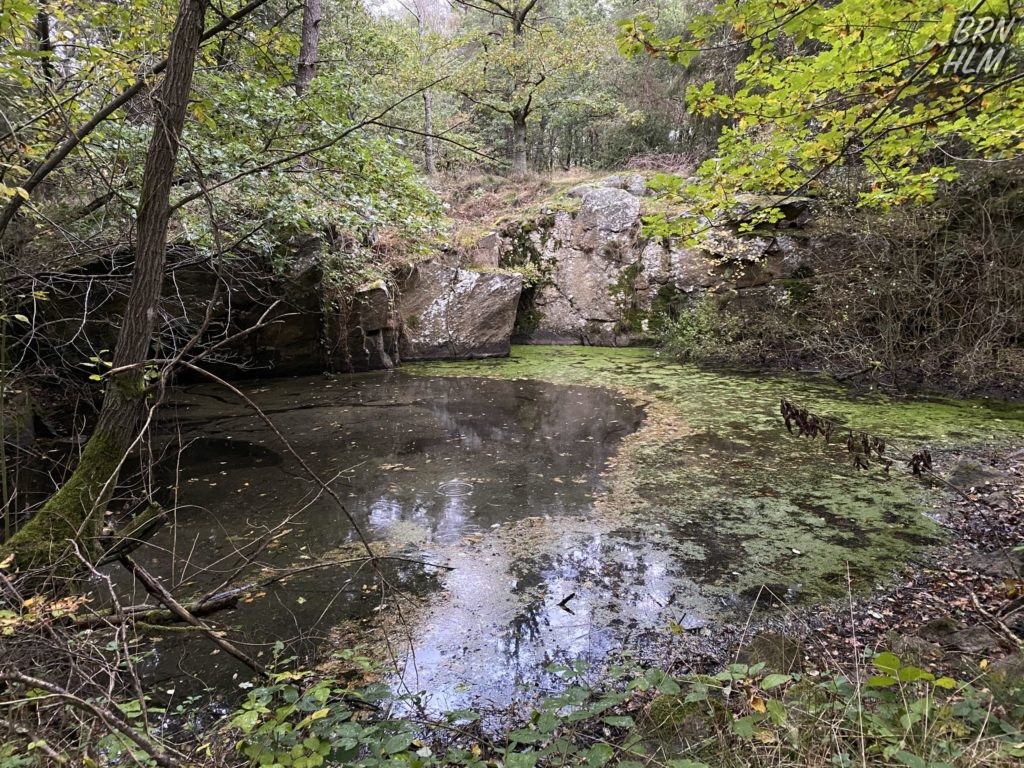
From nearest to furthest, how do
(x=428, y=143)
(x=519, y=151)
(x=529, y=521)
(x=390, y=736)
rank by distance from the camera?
1. (x=390, y=736)
2. (x=529, y=521)
3. (x=519, y=151)
4. (x=428, y=143)

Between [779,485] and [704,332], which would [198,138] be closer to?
[779,485]

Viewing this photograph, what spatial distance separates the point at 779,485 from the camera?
4.44 metres

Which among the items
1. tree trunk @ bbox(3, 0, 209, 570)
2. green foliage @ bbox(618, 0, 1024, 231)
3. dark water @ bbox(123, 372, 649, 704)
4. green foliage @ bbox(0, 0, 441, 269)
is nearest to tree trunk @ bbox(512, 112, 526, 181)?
dark water @ bbox(123, 372, 649, 704)

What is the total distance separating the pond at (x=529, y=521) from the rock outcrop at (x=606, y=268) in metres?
4.51

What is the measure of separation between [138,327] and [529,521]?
9.17ft

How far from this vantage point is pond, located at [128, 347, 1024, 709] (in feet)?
8.89

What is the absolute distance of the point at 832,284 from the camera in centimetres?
879

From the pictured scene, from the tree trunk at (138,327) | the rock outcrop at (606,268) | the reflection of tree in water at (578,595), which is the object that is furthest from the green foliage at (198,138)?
the rock outcrop at (606,268)

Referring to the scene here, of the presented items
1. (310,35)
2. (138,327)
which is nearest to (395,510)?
(138,327)

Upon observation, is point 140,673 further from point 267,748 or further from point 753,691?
point 753,691

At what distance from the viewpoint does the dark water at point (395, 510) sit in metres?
2.70

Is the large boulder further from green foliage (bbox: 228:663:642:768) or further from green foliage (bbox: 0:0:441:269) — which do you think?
green foliage (bbox: 228:663:642:768)

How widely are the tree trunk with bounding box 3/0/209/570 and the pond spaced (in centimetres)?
42

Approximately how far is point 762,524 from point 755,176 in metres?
2.37
